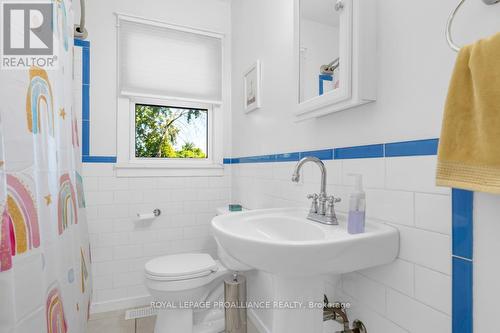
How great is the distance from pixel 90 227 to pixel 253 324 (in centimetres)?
131

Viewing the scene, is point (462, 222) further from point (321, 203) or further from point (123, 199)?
point (123, 199)

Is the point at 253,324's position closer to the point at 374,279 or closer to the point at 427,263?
the point at 374,279

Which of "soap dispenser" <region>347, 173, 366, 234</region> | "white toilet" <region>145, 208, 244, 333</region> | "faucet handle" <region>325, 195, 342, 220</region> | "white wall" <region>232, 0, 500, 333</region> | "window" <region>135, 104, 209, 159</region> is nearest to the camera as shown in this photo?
"white wall" <region>232, 0, 500, 333</region>

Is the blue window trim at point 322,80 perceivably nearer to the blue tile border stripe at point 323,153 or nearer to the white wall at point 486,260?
the blue tile border stripe at point 323,153

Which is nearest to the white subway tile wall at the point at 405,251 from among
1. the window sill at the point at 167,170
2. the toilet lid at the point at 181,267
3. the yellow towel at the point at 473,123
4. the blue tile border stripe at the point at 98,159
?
the yellow towel at the point at 473,123

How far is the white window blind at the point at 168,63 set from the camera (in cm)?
194

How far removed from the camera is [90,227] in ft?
6.13

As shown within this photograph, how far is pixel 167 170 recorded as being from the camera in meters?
2.07

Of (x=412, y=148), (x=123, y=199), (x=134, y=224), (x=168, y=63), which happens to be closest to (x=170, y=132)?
(x=168, y=63)

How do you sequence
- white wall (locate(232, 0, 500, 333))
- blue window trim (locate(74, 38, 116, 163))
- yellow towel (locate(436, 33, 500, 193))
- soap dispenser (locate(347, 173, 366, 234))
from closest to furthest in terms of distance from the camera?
yellow towel (locate(436, 33, 500, 193)) < white wall (locate(232, 0, 500, 333)) < soap dispenser (locate(347, 173, 366, 234)) < blue window trim (locate(74, 38, 116, 163))

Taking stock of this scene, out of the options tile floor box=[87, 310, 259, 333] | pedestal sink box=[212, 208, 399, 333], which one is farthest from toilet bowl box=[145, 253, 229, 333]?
pedestal sink box=[212, 208, 399, 333]

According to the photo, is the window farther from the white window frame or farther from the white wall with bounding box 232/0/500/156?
the white wall with bounding box 232/0/500/156

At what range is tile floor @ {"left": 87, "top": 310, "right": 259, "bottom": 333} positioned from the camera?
66.8 inches

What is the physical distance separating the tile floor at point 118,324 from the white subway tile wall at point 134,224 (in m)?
0.07
